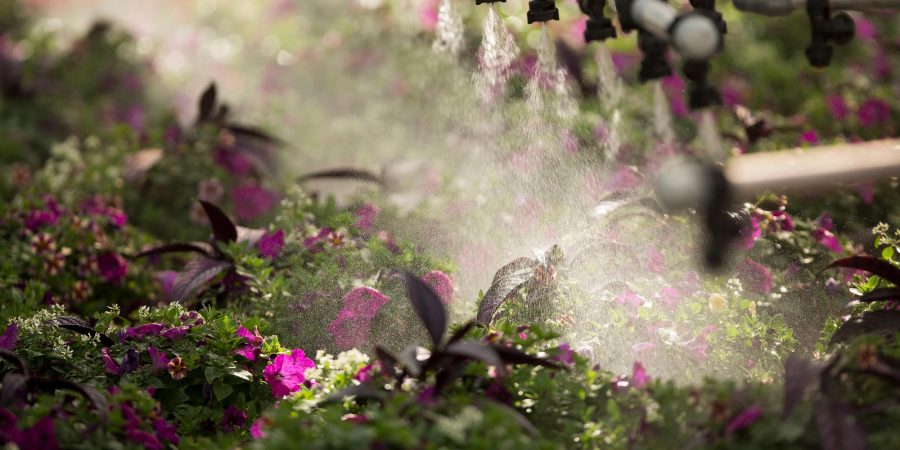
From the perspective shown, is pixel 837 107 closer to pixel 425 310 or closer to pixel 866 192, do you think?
pixel 866 192

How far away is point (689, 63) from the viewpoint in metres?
1.87

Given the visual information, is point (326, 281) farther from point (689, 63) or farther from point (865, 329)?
point (865, 329)

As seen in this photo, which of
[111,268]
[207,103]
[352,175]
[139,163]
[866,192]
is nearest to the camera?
[866,192]

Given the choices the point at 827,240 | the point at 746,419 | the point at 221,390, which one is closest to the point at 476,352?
the point at 746,419

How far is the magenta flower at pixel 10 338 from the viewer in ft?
6.80

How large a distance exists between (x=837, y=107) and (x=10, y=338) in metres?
3.12

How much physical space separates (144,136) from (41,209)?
2.37 ft

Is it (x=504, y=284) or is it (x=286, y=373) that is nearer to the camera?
(x=286, y=373)

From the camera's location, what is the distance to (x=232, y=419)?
2064 mm

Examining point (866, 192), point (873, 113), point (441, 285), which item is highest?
point (441, 285)

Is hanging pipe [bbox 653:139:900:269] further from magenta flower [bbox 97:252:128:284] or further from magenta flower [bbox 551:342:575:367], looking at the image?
magenta flower [bbox 97:252:128:284]

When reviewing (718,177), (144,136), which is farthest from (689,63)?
(144,136)

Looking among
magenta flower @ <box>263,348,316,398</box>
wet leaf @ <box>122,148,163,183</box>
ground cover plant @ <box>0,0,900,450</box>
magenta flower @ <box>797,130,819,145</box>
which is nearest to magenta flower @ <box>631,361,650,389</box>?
ground cover plant @ <box>0,0,900,450</box>

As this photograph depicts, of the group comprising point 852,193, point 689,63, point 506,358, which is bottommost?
point 852,193
